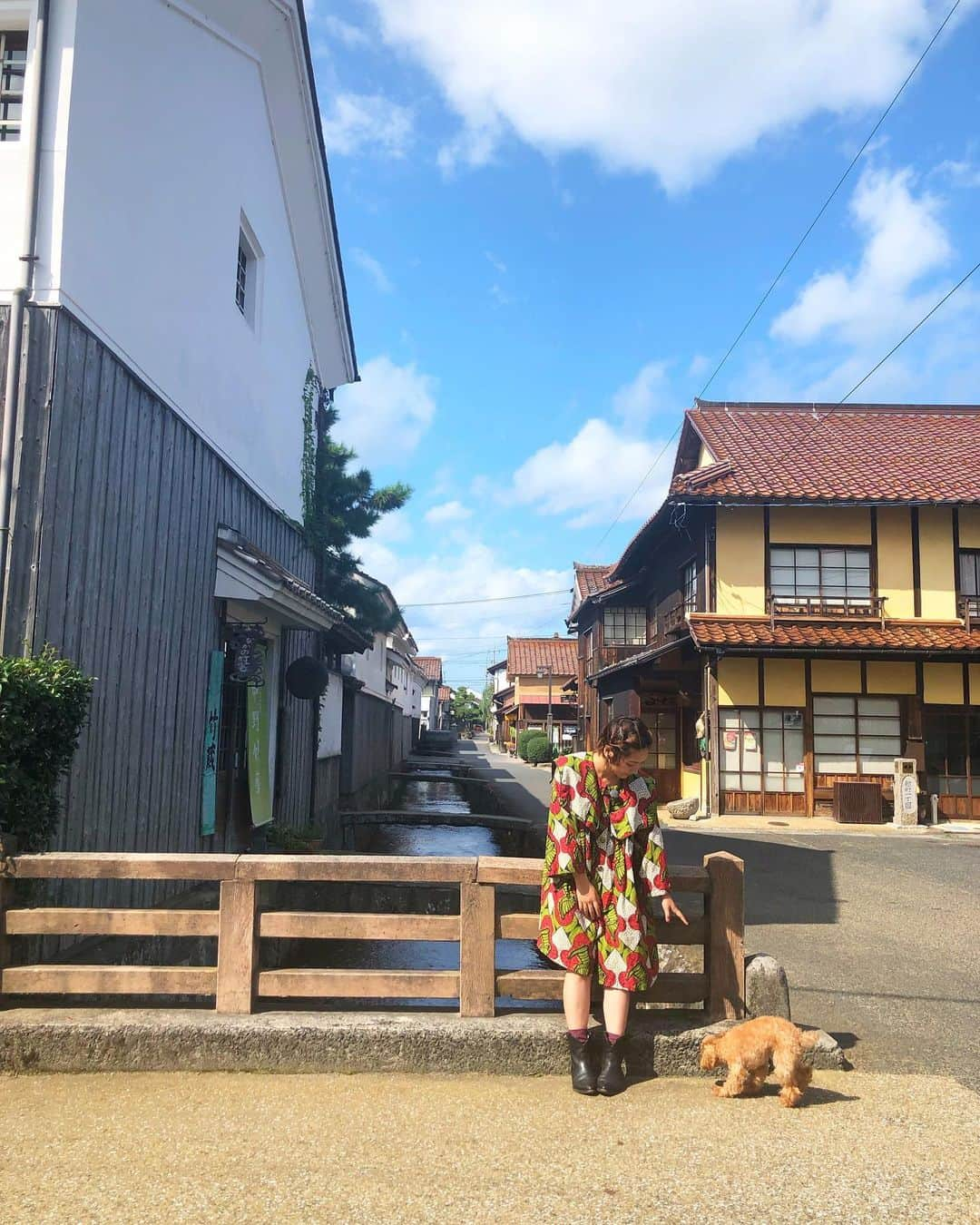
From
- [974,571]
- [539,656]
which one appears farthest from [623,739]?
[539,656]

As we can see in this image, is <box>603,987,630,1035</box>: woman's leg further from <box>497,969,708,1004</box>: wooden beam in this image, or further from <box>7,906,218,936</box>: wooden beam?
<box>7,906,218,936</box>: wooden beam

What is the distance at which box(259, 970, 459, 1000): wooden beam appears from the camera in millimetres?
4258

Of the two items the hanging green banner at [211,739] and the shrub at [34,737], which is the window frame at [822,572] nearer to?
the hanging green banner at [211,739]

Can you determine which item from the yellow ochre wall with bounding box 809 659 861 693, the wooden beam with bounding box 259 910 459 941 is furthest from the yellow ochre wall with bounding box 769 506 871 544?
the wooden beam with bounding box 259 910 459 941

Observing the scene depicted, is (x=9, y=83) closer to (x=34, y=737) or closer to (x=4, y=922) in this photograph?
(x=34, y=737)

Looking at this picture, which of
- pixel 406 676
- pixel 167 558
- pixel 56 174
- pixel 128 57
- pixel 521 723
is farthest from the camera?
pixel 521 723

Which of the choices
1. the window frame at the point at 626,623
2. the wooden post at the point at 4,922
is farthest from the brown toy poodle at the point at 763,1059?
the window frame at the point at 626,623

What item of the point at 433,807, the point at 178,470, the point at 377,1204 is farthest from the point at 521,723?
the point at 377,1204

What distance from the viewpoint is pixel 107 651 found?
5793 millimetres

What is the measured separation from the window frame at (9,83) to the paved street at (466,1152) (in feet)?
18.3

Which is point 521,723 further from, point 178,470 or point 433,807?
point 178,470

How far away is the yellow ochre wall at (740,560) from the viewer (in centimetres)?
1766

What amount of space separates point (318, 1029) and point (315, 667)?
653 cm

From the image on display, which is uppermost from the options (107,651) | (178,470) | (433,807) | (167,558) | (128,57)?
(128,57)
